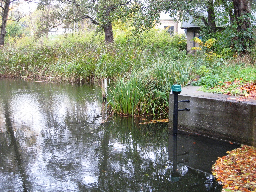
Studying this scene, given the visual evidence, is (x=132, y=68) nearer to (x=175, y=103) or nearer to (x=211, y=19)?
(x=175, y=103)

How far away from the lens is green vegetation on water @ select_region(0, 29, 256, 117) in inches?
302

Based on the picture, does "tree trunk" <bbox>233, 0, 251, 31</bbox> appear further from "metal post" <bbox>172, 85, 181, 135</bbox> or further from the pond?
"metal post" <bbox>172, 85, 181, 135</bbox>

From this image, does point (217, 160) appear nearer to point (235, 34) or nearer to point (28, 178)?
point (28, 178)

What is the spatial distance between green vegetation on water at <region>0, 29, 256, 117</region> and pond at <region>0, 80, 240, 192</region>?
70 centimetres

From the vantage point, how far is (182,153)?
530cm

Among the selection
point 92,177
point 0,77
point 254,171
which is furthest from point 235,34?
point 0,77

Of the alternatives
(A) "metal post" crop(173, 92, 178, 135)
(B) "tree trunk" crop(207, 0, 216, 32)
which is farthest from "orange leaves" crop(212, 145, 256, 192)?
(B) "tree trunk" crop(207, 0, 216, 32)

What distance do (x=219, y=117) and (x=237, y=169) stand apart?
1.42 meters

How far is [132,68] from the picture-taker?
10.7 m

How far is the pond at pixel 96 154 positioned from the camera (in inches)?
Answer: 163

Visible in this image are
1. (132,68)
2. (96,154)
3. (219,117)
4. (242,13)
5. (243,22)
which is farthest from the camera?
(243,22)

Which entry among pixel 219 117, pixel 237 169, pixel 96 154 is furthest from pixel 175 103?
pixel 237 169

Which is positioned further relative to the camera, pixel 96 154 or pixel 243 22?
pixel 243 22

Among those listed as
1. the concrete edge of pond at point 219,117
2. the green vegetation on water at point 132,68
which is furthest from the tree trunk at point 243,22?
the concrete edge of pond at point 219,117
